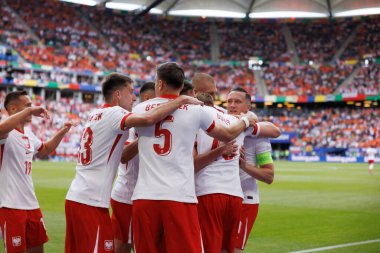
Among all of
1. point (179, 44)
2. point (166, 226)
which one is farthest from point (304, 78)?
point (166, 226)

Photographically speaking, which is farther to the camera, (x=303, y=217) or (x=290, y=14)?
(x=290, y=14)

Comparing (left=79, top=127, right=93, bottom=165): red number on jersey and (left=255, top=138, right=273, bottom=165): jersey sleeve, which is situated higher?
(left=79, top=127, right=93, bottom=165): red number on jersey

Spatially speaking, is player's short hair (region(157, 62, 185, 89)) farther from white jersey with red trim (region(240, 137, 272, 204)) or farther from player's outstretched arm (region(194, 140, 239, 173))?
white jersey with red trim (region(240, 137, 272, 204))

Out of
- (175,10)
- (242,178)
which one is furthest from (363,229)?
(175,10)

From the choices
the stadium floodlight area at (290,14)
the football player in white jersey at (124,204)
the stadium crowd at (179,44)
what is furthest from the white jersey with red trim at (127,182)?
the stadium floodlight area at (290,14)

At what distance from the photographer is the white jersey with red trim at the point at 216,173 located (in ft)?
17.6

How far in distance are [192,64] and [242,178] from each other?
6353 cm

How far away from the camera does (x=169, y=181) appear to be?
479cm

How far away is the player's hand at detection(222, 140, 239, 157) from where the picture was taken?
17.5ft

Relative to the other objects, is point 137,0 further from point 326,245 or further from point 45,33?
point 326,245

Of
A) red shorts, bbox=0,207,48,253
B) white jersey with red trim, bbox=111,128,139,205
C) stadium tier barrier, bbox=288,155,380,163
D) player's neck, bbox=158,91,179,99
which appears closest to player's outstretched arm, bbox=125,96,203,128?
player's neck, bbox=158,91,179,99

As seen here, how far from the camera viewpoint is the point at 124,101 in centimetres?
548

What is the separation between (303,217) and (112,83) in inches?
387

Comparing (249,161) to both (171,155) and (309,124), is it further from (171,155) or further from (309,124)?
(309,124)
